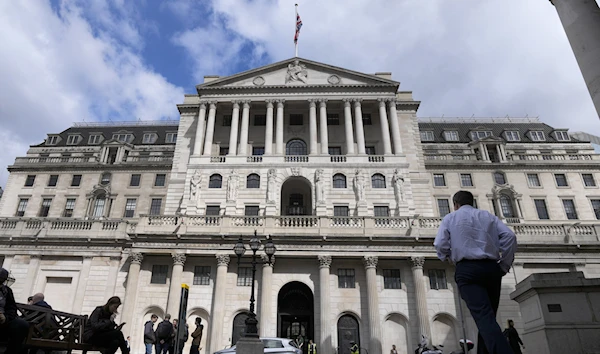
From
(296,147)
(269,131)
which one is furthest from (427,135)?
(269,131)

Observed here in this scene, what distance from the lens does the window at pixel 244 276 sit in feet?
96.9

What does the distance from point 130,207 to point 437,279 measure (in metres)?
34.5

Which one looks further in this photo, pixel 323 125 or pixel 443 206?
pixel 443 206

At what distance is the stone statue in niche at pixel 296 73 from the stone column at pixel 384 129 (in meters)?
7.99

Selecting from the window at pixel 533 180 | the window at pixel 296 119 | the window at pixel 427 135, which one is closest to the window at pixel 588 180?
the window at pixel 533 180

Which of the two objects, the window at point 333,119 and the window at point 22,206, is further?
the window at point 22,206

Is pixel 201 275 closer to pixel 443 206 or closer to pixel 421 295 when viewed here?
pixel 421 295

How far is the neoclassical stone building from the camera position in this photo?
93.5 ft

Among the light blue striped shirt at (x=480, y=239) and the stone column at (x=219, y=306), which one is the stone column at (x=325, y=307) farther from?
the light blue striped shirt at (x=480, y=239)

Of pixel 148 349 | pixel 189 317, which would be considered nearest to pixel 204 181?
pixel 189 317

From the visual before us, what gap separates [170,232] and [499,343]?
92.9 ft

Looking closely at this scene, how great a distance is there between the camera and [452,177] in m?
46.2

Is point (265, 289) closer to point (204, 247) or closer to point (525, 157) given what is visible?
point (204, 247)

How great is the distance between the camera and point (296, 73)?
40.4m
